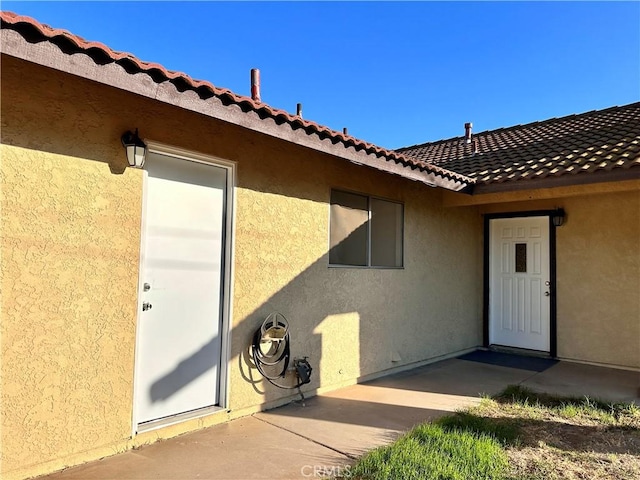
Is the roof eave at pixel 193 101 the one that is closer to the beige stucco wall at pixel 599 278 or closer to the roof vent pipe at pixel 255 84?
the roof vent pipe at pixel 255 84

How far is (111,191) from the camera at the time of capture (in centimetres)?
354

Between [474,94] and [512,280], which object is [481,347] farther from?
[474,94]

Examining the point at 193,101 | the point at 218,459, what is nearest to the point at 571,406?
the point at 218,459

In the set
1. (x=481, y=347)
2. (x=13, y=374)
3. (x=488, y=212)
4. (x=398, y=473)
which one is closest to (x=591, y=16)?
(x=488, y=212)

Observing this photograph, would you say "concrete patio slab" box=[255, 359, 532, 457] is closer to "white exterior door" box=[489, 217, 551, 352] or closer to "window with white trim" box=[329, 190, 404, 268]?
"white exterior door" box=[489, 217, 551, 352]

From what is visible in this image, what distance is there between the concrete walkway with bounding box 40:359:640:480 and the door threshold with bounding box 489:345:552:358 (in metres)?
1.19

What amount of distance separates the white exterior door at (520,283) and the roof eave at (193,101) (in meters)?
3.59

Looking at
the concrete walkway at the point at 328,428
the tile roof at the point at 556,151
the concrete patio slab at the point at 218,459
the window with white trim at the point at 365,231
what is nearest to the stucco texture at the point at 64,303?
the concrete patio slab at the point at 218,459

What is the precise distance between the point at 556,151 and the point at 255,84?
18.4 ft

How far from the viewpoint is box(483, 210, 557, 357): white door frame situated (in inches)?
315

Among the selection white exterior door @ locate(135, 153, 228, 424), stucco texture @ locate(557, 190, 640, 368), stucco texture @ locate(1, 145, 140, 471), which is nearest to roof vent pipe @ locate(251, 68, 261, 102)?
white exterior door @ locate(135, 153, 228, 424)

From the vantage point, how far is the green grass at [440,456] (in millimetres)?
3201

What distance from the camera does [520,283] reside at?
8.54 meters

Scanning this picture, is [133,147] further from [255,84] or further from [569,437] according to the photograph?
[569,437]
